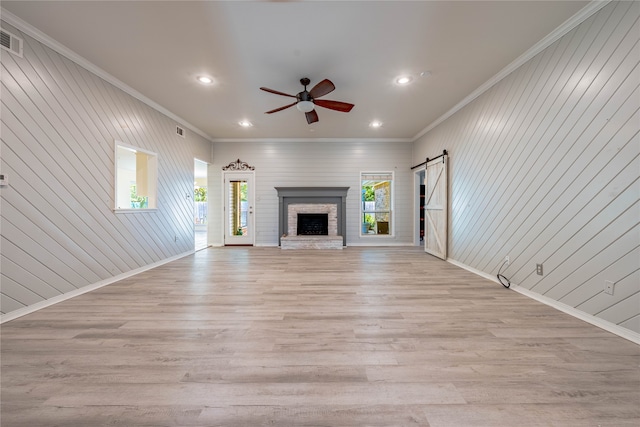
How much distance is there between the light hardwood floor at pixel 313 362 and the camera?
1233 millimetres

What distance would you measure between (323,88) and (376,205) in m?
4.31

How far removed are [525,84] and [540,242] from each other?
194cm

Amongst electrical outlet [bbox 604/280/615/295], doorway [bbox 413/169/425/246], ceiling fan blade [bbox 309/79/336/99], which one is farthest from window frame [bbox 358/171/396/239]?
electrical outlet [bbox 604/280/615/295]

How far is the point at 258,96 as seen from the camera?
385 centimetres

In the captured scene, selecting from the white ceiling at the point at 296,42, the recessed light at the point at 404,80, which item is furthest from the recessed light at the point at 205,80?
the recessed light at the point at 404,80

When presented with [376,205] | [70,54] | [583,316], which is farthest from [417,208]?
[70,54]

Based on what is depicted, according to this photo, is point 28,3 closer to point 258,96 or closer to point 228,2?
point 228,2

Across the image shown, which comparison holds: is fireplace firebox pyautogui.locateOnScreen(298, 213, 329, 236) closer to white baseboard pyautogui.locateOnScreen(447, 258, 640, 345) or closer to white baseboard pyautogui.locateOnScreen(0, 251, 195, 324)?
white baseboard pyautogui.locateOnScreen(0, 251, 195, 324)

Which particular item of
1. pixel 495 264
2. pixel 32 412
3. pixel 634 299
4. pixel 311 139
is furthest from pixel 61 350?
pixel 311 139

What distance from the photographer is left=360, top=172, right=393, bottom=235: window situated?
21.6 feet

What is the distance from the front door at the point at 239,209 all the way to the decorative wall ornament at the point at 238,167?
110 mm

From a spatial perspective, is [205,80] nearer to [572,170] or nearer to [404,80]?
[404,80]

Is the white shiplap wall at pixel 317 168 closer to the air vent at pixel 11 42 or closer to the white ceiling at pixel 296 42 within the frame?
the white ceiling at pixel 296 42

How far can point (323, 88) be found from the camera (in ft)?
9.68
